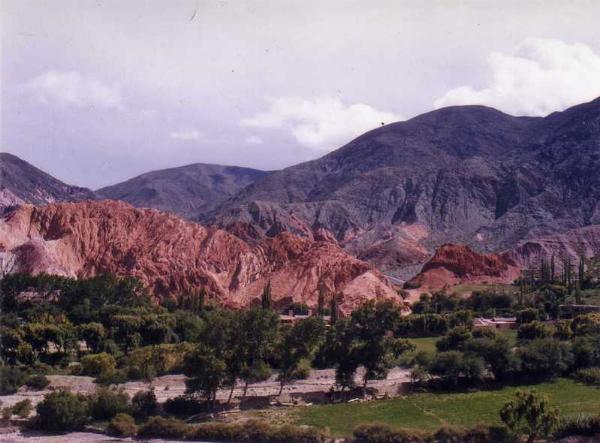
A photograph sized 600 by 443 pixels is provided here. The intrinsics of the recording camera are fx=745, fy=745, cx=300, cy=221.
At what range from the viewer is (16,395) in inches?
1689

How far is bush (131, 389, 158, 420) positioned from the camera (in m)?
38.4

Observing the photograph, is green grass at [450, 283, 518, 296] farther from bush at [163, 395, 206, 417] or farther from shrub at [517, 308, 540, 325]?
bush at [163, 395, 206, 417]

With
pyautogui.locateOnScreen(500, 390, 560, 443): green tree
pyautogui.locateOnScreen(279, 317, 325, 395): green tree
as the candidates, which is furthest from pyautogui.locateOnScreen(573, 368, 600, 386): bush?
pyautogui.locateOnScreen(279, 317, 325, 395): green tree

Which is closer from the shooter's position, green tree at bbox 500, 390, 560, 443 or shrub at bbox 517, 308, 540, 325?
green tree at bbox 500, 390, 560, 443

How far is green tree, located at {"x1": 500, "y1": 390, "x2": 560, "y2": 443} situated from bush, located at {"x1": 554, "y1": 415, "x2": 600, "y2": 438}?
3.14ft

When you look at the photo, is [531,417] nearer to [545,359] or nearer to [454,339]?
[545,359]

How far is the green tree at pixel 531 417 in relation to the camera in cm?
3198

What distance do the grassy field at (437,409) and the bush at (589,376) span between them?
79 cm

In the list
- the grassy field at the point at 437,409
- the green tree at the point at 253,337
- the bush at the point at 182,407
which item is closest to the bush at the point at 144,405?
the bush at the point at 182,407

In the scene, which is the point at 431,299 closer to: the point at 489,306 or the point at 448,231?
the point at 489,306

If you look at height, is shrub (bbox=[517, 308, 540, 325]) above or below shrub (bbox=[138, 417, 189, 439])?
above

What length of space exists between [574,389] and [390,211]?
505 feet

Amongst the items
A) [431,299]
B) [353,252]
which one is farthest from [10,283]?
[353,252]

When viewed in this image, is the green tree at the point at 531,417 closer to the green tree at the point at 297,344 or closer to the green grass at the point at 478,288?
the green tree at the point at 297,344
